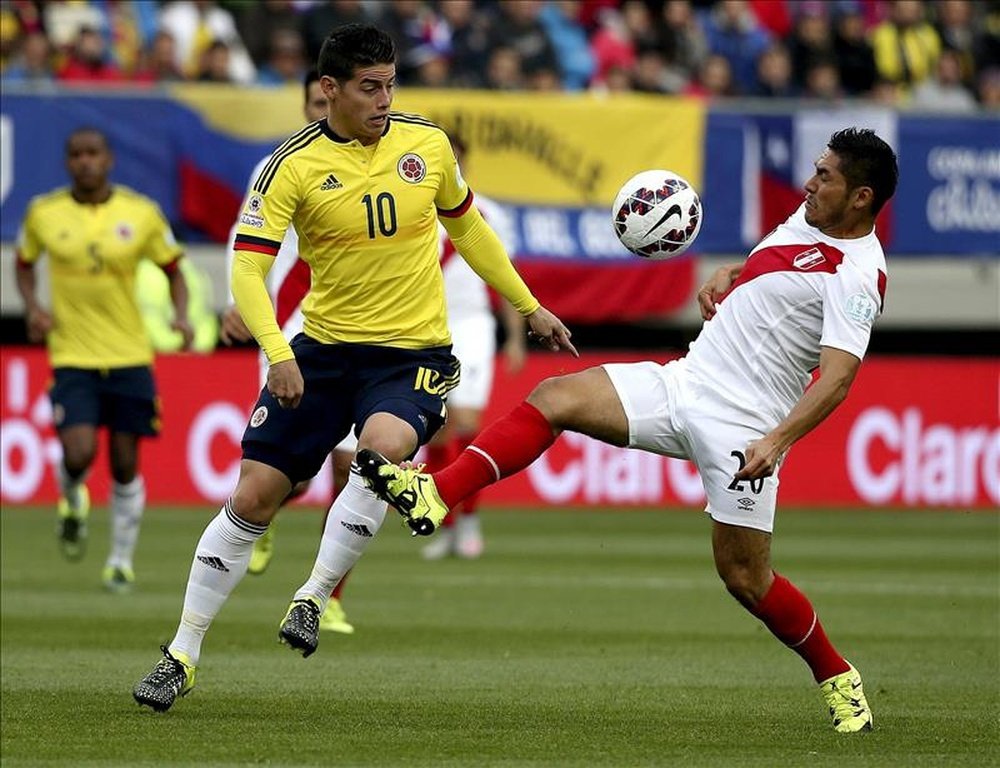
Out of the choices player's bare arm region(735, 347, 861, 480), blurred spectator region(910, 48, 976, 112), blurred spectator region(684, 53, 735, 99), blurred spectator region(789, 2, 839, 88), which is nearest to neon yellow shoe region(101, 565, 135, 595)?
player's bare arm region(735, 347, 861, 480)

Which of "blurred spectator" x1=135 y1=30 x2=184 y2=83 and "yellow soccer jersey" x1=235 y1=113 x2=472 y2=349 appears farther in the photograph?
"blurred spectator" x1=135 y1=30 x2=184 y2=83

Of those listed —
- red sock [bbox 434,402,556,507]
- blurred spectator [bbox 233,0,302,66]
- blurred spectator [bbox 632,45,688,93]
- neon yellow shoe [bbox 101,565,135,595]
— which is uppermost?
blurred spectator [bbox 233,0,302,66]

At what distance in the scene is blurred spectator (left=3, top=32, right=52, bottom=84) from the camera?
19.3 m

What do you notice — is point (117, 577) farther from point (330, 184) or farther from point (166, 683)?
point (330, 184)

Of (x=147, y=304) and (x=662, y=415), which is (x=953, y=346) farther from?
(x=662, y=415)

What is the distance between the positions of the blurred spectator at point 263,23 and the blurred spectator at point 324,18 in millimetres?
108

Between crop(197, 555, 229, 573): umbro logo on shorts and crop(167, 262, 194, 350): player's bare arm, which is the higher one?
crop(167, 262, 194, 350): player's bare arm

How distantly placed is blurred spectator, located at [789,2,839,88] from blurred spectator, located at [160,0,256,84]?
6.17 m

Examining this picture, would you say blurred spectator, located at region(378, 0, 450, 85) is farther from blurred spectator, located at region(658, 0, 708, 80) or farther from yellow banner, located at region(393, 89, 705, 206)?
blurred spectator, located at region(658, 0, 708, 80)

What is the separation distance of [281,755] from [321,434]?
1.46 meters

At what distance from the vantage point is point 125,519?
41.4 feet

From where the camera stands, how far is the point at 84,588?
503 inches

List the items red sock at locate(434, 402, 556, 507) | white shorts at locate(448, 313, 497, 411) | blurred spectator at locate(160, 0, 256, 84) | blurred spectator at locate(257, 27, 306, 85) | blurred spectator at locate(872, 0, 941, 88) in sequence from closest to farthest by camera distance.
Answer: red sock at locate(434, 402, 556, 507)
white shorts at locate(448, 313, 497, 411)
blurred spectator at locate(257, 27, 306, 85)
blurred spectator at locate(160, 0, 256, 84)
blurred spectator at locate(872, 0, 941, 88)

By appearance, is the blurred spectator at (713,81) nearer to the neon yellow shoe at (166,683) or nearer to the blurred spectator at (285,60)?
the blurred spectator at (285,60)
